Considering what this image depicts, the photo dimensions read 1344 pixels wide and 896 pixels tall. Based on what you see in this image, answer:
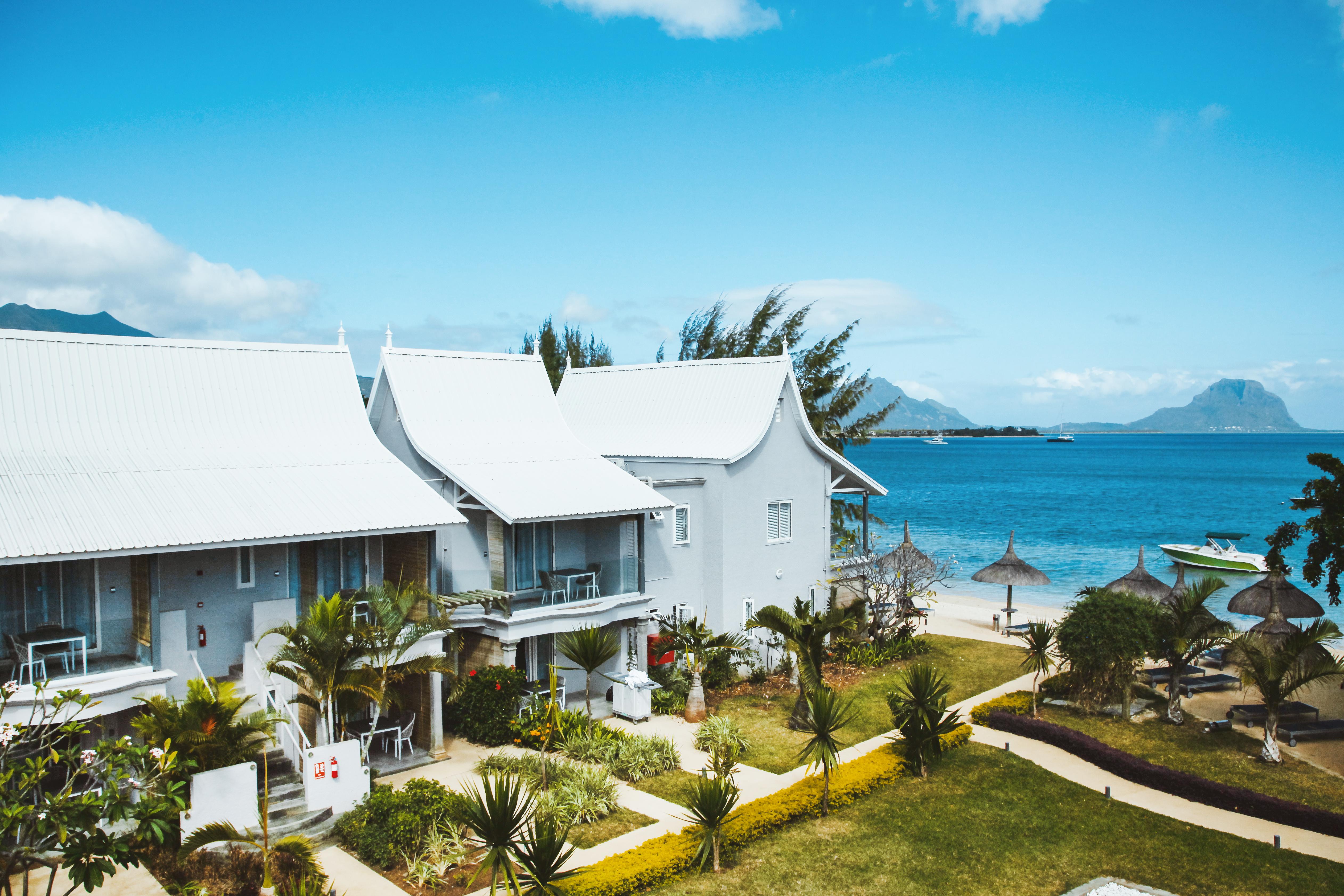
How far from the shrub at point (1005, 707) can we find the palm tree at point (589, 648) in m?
8.58

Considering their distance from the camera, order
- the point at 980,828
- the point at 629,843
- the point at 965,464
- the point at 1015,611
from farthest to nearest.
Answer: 1. the point at 965,464
2. the point at 1015,611
3. the point at 980,828
4. the point at 629,843

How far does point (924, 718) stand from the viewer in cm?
1714

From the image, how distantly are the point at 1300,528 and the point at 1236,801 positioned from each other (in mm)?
5447

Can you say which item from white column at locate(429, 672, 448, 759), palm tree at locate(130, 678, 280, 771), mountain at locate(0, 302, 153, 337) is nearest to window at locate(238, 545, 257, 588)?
palm tree at locate(130, 678, 280, 771)

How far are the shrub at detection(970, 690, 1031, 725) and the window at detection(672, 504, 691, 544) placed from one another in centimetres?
822

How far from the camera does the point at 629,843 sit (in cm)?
1401

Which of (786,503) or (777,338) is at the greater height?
(777,338)

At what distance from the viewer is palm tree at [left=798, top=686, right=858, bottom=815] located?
49.3 feet

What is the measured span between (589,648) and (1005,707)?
9989 millimetres

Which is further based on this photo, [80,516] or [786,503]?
[786,503]

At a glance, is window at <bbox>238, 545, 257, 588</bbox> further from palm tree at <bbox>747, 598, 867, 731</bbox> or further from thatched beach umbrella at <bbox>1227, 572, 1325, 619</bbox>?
thatched beach umbrella at <bbox>1227, 572, 1325, 619</bbox>

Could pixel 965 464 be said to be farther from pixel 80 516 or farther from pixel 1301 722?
pixel 80 516

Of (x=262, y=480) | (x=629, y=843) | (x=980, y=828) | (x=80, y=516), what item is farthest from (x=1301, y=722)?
(x=80, y=516)

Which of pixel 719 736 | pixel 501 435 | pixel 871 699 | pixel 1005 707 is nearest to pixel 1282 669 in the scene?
pixel 1005 707
